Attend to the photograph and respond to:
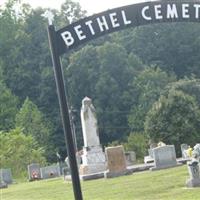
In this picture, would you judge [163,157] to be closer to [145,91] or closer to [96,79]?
[145,91]

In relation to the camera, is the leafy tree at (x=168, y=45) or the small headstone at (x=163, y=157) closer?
the small headstone at (x=163, y=157)

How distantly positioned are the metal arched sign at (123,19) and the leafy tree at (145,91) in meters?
52.6

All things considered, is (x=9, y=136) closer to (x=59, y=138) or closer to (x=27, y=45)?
(x=59, y=138)

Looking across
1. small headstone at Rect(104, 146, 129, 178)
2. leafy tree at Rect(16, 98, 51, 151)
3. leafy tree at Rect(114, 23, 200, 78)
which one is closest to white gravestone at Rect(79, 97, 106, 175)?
small headstone at Rect(104, 146, 129, 178)

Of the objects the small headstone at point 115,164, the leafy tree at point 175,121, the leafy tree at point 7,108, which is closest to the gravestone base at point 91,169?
the small headstone at point 115,164

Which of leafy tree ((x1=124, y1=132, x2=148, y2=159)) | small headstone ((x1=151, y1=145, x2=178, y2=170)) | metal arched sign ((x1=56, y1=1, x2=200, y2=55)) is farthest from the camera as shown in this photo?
leafy tree ((x1=124, y1=132, x2=148, y2=159))

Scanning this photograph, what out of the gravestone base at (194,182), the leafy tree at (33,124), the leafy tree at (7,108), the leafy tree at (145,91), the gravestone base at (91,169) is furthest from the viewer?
the leafy tree at (7,108)

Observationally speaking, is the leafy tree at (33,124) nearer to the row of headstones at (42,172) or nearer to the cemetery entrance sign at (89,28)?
the row of headstones at (42,172)

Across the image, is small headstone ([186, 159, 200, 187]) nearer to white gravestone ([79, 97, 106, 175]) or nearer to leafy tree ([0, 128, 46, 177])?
white gravestone ([79, 97, 106, 175])

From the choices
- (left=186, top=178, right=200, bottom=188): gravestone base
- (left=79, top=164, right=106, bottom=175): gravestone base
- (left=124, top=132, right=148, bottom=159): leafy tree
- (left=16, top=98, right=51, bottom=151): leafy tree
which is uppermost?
(left=16, top=98, right=51, bottom=151): leafy tree

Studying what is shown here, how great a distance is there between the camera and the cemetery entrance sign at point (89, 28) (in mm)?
7301

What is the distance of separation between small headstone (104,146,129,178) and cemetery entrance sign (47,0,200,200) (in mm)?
14559

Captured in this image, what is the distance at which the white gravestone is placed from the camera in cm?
2425

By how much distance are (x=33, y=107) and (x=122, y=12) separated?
55214mm
